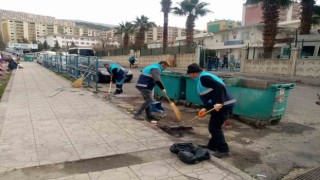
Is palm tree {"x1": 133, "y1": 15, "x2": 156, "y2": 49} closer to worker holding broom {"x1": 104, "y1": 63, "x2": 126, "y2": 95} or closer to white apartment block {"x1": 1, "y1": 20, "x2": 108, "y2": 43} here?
worker holding broom {"x1": 104, "y1": 63, "x2": 126, "y2": 95}

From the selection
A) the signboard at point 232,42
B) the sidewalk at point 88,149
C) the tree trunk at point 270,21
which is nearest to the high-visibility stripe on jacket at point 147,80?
the sidewalk at point 88,149

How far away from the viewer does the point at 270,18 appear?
19047 millimetres

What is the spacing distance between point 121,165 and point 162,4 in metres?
29.3

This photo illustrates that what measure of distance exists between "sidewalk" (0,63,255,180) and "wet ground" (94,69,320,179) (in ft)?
1.76

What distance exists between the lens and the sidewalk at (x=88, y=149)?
325 cm

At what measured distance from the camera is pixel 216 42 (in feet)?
128

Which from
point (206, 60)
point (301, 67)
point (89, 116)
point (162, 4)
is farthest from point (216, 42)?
point (89, 116)

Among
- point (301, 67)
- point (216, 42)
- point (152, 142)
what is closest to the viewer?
point (152, 142)

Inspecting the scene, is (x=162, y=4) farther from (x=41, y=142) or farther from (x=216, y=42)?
(x=41, y=142)

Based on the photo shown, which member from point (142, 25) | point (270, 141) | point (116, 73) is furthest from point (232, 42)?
point (270, 141)

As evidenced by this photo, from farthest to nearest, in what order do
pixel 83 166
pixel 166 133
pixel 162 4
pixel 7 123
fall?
1. pixel 162 4
2. pixel 7 123
3. pixel 166 133
4. pixel 83 166

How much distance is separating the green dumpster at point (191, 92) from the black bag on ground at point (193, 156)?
3609 millimetres

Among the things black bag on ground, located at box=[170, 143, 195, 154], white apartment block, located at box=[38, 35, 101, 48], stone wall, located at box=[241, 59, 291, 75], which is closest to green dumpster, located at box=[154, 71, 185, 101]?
black bag on ground, located at box=[170, 143, 195, 154]

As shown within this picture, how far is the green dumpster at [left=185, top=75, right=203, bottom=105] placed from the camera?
24.1 feet
